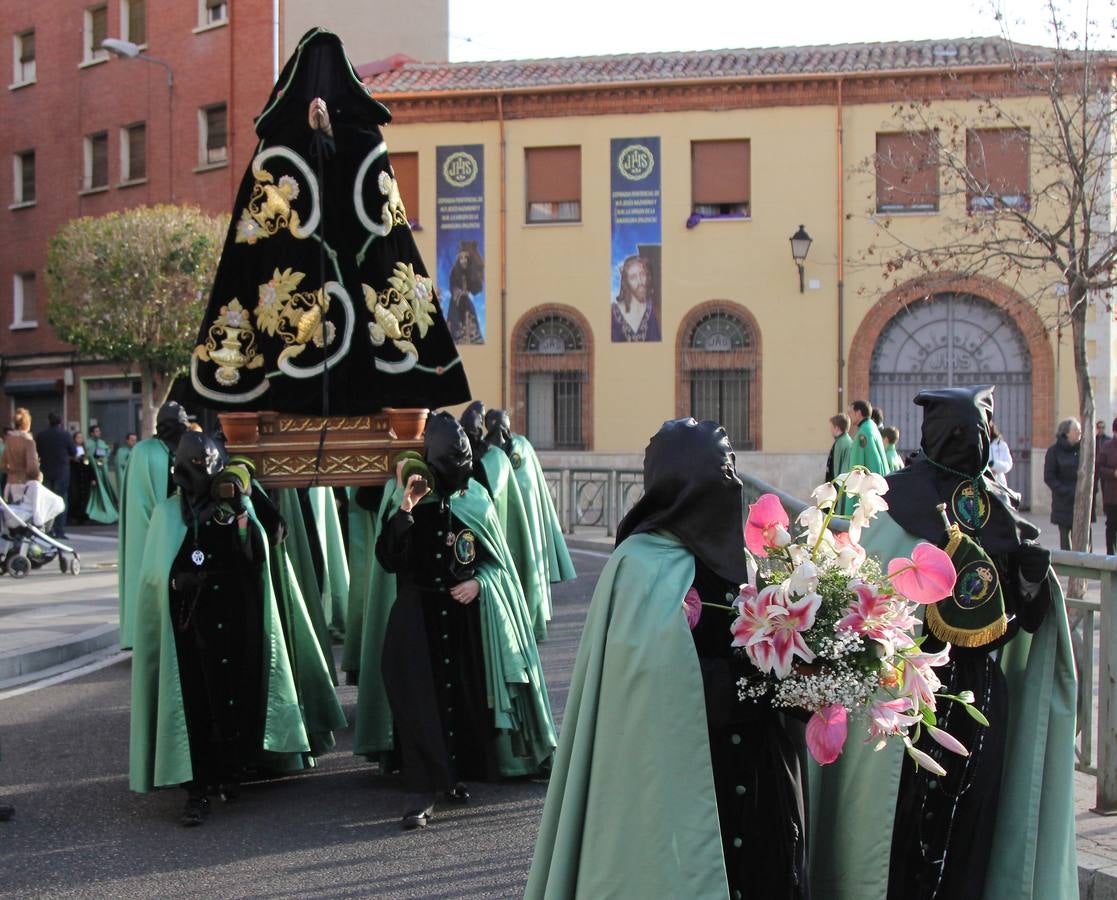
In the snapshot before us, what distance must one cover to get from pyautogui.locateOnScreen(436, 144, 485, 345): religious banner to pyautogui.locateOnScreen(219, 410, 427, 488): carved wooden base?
23.6 meters

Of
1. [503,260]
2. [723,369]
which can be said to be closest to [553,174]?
[503,260]

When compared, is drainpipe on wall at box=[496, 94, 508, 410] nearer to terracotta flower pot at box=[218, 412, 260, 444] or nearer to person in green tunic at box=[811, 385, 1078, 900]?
terracotta flower pot at box=[218, 412, 260, 444]

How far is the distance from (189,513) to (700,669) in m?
3.91

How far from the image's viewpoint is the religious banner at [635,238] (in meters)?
30.2

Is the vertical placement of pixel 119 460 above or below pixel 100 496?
above

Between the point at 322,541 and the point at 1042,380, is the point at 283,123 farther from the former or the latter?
the point at 1042,380

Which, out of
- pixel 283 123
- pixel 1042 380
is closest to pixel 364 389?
pixel 283 123

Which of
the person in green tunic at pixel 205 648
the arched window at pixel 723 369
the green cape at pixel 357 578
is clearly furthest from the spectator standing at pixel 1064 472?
the arched window at pixel 723 369

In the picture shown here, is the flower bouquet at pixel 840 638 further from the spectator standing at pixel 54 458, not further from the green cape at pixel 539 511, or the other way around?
the spectator standing at pixel 54 458

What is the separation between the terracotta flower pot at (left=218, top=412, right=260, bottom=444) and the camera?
7133 mm

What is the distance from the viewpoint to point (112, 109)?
120ft

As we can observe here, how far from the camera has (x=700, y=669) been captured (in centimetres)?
354

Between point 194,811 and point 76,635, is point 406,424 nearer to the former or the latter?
point 194,811

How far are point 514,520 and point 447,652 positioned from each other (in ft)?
14.8
